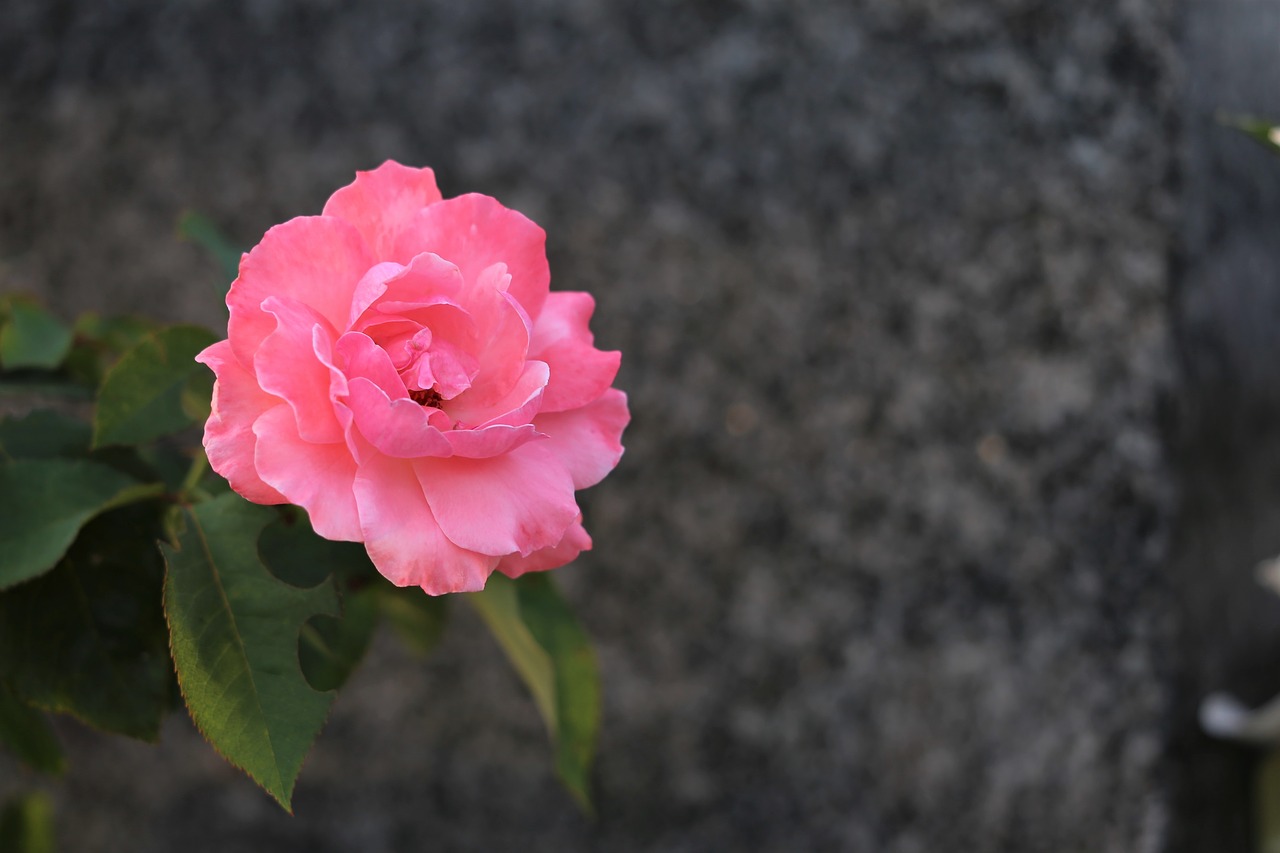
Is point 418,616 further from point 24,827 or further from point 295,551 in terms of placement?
point 24,827

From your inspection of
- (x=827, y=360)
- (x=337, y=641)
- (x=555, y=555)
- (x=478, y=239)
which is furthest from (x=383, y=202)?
(x=827, y=360)

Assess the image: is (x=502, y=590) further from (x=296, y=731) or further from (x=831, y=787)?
(x=831, y=787)

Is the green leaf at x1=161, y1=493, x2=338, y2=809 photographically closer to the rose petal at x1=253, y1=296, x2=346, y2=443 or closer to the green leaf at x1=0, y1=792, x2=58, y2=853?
the rose petal at x1=253, y1=296, x2=346, y2=443

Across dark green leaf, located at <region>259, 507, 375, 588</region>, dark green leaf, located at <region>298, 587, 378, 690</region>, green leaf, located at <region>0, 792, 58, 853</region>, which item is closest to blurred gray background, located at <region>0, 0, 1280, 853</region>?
green leaf, located at <region>0, 792, 58, 853</region>

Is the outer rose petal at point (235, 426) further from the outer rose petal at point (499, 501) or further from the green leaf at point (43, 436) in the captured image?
the green leaf at point (43, 436)

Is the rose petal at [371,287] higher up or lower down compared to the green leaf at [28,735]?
higher up

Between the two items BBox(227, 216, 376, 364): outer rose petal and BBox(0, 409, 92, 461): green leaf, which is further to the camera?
BBox(0, 409, 92, 461): green leaf

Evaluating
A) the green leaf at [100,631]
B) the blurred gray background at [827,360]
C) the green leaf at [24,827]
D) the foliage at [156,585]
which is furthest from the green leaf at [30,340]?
the green leaf at [24,827]

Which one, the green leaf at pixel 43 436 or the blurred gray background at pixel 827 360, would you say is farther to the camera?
the blurred gray background at pixel 827 360
